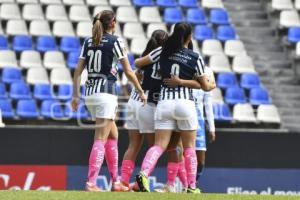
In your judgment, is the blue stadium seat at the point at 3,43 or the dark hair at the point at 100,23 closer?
the dark hair at the point at 100,23

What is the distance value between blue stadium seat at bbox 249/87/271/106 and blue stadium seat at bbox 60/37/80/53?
145 inches

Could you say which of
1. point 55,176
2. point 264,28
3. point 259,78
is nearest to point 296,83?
point 259,78

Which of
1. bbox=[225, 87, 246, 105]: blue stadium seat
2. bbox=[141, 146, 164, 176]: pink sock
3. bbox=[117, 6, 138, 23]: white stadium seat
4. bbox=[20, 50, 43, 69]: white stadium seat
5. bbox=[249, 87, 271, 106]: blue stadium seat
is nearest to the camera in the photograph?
bbox=[141, 146, 164, 176]: pink sock

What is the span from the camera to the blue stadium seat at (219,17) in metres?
20.9

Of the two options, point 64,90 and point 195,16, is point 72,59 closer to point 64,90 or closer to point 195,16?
point 64,90

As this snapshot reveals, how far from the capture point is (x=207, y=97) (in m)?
12.5

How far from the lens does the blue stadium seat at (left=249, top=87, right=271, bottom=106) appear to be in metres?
18.5

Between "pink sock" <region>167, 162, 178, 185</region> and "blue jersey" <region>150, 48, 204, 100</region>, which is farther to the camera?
"pink sock" <region>167, 162, 178, 185</region>

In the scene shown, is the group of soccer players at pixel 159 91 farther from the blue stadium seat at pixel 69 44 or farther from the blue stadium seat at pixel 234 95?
the blue stadium seat at pixel 69 44

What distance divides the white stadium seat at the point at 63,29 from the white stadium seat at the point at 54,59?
875 millimetres

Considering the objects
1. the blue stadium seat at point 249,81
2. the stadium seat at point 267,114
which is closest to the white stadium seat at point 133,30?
the blue stadium seat at point 249,81

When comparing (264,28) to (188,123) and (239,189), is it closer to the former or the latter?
(239,189)

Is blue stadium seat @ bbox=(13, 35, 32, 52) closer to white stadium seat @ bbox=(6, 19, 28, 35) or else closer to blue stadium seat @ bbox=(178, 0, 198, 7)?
white stadium seat @ bbox=(6, 19, 28, 35)

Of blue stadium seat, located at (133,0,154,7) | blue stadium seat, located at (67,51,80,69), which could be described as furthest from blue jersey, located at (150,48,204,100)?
blue stadium seat, located at (133,0,154,7)
